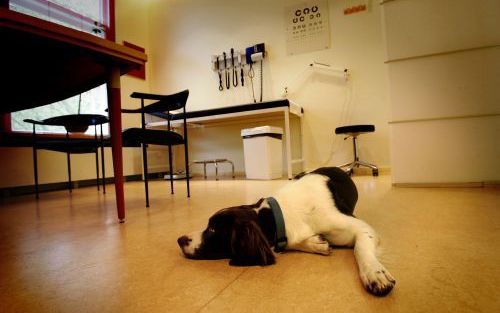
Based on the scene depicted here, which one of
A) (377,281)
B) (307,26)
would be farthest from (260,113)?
(377,281)

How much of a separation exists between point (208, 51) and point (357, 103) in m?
2.72

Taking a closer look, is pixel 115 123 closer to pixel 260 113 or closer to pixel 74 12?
pixel 260 113

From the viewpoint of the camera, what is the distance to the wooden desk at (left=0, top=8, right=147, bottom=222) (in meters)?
1.19

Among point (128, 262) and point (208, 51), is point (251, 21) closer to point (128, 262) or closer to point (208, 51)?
point (208, 51)

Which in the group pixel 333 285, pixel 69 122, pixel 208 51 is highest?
pixel 208 51

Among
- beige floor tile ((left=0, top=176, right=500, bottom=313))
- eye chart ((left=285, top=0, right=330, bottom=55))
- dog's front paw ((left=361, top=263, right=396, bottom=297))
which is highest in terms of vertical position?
eye chart ((left=285, top=0, right=330, bottom=55))

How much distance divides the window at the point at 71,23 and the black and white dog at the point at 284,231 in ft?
11.7

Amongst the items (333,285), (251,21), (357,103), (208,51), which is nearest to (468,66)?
(357,103)

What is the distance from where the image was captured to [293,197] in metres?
1.10

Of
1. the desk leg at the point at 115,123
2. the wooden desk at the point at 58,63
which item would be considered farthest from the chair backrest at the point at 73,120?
the desk leg at the point at 115,123

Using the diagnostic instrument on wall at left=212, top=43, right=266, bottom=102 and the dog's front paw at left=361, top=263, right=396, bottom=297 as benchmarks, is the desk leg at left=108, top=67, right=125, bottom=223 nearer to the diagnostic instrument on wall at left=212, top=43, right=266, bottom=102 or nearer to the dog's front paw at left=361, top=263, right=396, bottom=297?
the dog's front paw at left=361, top=263, right=396, bottom=297

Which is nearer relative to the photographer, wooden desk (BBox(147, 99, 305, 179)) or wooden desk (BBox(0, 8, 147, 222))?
wooden desk (BBox(0, 8, 147, 222))

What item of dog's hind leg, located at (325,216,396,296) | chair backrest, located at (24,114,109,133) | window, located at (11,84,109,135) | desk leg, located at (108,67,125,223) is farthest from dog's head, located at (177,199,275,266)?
window, located at (11,84,109,135)

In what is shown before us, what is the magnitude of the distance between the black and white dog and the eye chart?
3803 millimetres
